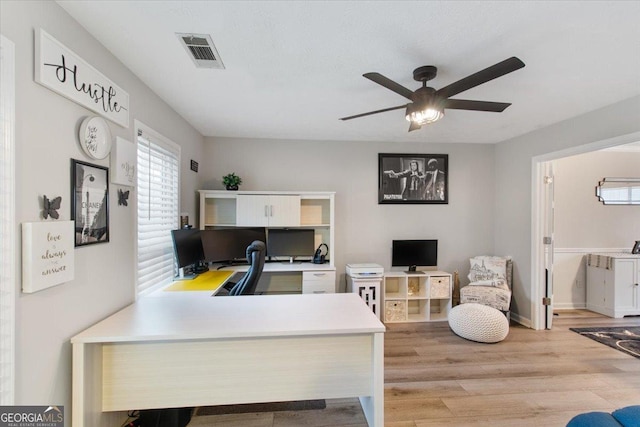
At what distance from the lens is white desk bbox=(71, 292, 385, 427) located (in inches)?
60.6

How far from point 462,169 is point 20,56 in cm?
462

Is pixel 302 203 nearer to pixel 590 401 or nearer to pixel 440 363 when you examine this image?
pixel 440 363

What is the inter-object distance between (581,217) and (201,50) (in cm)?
552

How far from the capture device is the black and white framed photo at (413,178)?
4125 millimetres

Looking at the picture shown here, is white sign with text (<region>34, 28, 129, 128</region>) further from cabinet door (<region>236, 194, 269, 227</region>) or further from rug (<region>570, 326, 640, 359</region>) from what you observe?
rug (<region>570, 326, 640, 359</region>)

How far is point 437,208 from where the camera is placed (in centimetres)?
421

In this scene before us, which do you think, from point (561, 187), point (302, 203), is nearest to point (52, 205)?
point (302, 203)

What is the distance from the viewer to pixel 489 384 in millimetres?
2416

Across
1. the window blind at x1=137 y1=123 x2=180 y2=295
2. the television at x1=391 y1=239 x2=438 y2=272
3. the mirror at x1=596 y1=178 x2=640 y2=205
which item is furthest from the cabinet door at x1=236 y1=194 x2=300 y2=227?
the mirror at x1=596 y1=178 x2=640 y2=205

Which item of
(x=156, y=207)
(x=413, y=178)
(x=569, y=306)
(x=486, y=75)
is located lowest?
(x=569, y=306)

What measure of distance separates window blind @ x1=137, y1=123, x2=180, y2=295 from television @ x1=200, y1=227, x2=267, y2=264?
0.50 m

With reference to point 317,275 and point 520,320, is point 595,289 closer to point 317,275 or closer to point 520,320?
point 520,320

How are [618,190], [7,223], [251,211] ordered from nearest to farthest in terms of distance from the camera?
[7,223]
[251,211]
[618,190]

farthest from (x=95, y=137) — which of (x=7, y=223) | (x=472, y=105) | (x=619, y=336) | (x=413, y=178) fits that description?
(x=619, y=336)
